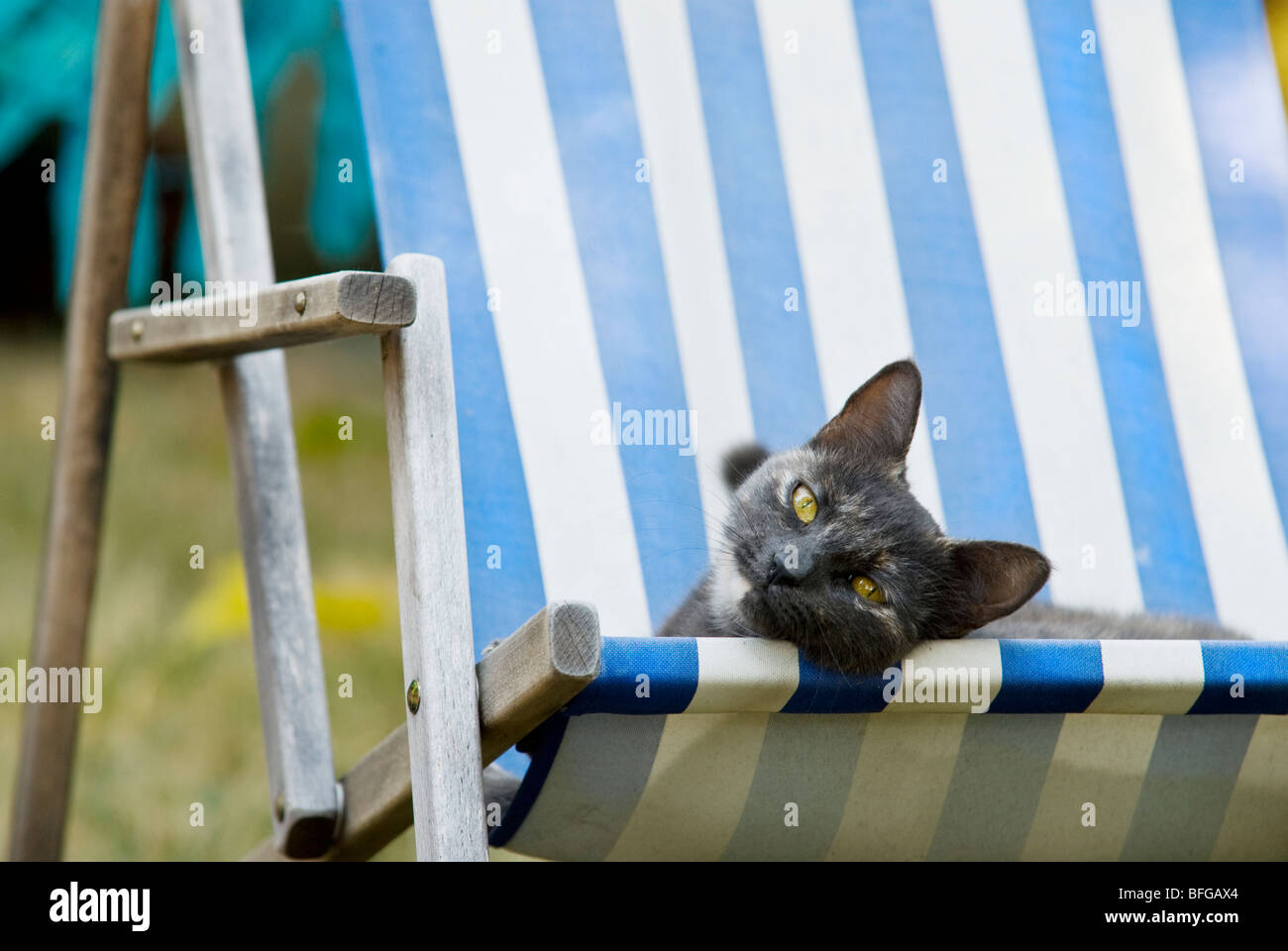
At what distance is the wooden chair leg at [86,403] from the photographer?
197cm

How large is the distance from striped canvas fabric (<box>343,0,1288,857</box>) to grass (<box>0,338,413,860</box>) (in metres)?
0.62

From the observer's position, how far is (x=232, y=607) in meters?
3.41

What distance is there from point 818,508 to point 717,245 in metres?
0.70

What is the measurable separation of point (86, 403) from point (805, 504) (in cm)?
111

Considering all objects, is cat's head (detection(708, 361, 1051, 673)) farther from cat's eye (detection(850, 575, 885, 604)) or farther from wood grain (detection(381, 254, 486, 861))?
wood grain (detection(381, 254, 486, 861))

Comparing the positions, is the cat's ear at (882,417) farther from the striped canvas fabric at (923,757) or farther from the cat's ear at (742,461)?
the striped canvas fabric at (923,757)

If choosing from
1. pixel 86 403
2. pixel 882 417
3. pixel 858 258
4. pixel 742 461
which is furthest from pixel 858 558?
pixel 86 403

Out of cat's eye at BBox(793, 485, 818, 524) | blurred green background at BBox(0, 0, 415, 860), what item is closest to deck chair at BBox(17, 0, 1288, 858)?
cat's eye at BBox(793, 485, 818, 524)

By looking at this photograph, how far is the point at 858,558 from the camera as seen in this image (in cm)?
161

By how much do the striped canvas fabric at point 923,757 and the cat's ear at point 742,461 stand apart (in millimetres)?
638

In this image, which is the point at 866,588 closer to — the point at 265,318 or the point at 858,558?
the point at 858,558

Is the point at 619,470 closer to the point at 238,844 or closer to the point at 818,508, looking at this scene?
the point at 818,508

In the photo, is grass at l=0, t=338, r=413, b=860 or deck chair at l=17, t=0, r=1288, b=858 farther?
grass at l=0, t=338, r=413, b=860

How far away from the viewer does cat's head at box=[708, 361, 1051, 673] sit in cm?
150
